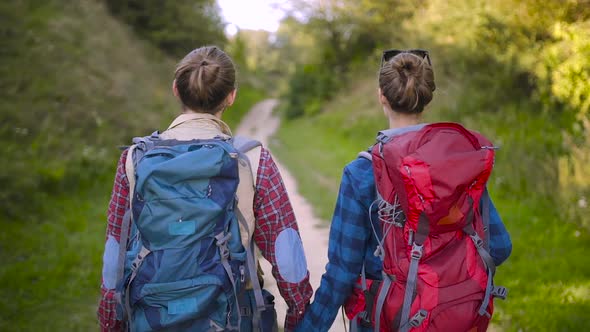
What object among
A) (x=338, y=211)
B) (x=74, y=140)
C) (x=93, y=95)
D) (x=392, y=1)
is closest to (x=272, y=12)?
(x=392, y=1)

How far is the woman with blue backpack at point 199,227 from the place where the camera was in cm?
220

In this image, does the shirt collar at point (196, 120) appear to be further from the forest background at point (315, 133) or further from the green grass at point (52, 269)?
the green grass at point (52, 269)

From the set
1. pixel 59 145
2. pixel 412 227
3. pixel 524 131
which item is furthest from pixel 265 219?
pixel 524 131

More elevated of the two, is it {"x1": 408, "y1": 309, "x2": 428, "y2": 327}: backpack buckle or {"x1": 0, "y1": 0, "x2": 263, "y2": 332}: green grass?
{"x1": 0, "y1": 0, "x2": 263, "y2": 332}: green grass

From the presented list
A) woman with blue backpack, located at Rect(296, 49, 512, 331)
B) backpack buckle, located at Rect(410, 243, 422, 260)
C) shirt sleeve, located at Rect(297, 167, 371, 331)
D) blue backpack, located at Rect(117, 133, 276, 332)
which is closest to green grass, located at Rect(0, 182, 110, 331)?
blue backpack, located at Rect(117, 133, 276, 332)

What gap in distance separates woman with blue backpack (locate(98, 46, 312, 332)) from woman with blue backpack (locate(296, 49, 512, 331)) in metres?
0.25

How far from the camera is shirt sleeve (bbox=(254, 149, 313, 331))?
245 centimetres

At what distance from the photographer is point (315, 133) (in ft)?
68.7

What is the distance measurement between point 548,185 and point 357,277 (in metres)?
5.77

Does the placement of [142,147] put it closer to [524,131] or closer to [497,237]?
[497,237]

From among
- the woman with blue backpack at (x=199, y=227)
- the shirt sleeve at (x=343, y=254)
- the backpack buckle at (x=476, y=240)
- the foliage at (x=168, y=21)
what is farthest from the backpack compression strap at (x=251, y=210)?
the foliage at (x=168, y=21)

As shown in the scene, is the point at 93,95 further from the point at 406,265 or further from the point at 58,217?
the point at 406,265

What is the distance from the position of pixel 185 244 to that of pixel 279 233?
481 mm

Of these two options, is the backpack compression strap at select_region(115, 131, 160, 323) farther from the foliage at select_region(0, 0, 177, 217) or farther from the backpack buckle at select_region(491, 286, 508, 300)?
the foliage at select_region(0, 0, 177, 217)
